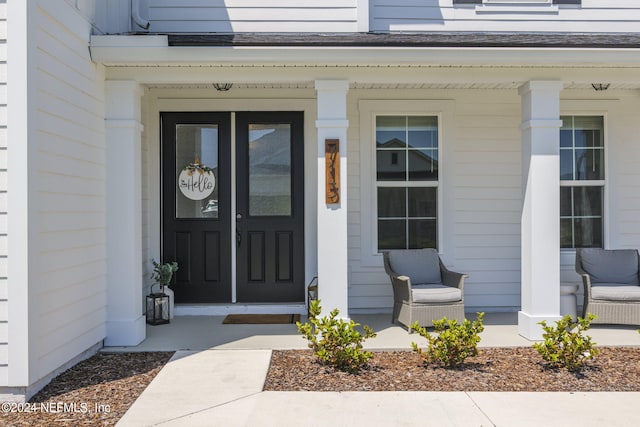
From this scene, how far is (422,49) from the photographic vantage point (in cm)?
492

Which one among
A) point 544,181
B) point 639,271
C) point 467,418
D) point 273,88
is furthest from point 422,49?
point 639,271

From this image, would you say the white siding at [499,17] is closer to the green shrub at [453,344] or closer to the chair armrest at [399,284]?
the chair armrest at [399,284]

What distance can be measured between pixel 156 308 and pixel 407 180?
331 centimetres

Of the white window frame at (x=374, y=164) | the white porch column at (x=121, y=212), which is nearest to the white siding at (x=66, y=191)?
the white porch column at (x=121, y=212)

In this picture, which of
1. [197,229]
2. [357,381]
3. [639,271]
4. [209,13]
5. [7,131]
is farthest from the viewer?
[197,229]

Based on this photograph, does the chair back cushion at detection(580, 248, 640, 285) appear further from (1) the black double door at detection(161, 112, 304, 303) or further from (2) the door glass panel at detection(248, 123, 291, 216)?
(2) the door glass panel at detection(248, 123, 291, 216)

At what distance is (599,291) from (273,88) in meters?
4.33

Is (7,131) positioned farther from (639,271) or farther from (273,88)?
(639,271)

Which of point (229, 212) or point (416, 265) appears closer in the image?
point (416, 265)

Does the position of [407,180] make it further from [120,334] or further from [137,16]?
[120,334]

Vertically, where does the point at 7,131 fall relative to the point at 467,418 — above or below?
above

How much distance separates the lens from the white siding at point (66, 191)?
149 inches

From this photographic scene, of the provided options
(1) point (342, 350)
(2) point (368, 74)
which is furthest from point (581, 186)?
(1) point (342, 350)

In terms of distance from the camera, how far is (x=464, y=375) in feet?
13.7
